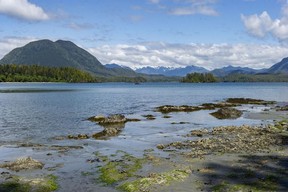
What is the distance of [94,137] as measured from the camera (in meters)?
49.7

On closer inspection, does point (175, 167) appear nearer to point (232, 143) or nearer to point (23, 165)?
point (232, 143)

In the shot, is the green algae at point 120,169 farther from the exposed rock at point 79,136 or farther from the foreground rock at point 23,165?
the exposed rock at point 79,136

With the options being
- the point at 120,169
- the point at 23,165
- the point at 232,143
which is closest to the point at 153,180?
the point at 120,169

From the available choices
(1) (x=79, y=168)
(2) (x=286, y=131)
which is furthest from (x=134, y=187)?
(2) (x=286, y=131)

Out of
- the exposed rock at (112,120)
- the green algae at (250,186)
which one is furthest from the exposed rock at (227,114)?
the green algae at (250,186)

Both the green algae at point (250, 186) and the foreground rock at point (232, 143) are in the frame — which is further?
the foreground rock at point (232, 143)

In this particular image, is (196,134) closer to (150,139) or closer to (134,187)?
(150,139)

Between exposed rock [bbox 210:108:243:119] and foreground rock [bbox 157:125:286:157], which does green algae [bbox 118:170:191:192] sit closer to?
foreground rock [bbox 157:125:286:157]

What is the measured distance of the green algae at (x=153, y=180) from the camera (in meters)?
25.5

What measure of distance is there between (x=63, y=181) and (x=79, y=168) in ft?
13.4

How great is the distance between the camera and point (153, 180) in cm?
2678

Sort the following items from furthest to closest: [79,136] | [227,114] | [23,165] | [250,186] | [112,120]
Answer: [227,114] < [112,120] < [79,136] < [23,165] < [250,186]

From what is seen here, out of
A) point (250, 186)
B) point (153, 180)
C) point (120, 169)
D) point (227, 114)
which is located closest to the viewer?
point (250, 186)

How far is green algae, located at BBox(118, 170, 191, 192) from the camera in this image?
25.5 m
